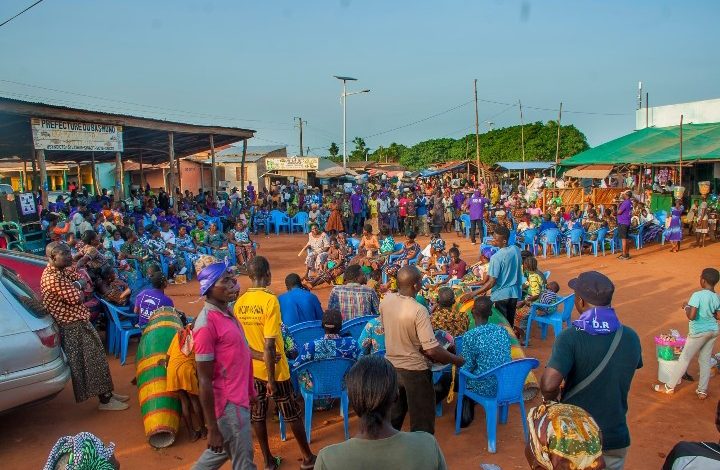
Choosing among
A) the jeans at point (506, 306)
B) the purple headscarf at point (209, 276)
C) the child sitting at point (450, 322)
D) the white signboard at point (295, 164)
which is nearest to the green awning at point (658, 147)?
the white signboard at point (295, 164)

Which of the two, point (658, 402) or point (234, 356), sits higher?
point (234, 356)

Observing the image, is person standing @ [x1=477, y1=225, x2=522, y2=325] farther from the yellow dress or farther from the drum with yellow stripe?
the drum with yellow stripe

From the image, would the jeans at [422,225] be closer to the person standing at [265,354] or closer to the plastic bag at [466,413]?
the plastic bag at [466,413]

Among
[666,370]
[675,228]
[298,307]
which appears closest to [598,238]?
[675,228]

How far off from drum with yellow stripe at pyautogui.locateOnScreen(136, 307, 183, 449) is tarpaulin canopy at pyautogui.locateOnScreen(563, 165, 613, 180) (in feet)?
68.7

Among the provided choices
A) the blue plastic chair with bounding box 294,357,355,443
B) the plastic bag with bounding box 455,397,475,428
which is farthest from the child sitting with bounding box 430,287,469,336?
the blue plastic chair with bounding box 294,357,355,443

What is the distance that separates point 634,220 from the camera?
15594 mm

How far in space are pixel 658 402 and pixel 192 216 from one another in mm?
14230

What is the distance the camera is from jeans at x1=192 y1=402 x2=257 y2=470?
125 inches

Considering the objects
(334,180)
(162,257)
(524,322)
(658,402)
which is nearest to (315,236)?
(162,257)

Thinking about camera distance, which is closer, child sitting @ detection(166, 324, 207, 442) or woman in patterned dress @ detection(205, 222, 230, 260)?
child sitting @ detection(166, 324, 207, 442)

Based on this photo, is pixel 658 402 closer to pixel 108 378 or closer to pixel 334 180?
pixel 108 378

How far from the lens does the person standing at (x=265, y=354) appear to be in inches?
155

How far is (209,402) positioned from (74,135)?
447 inches
